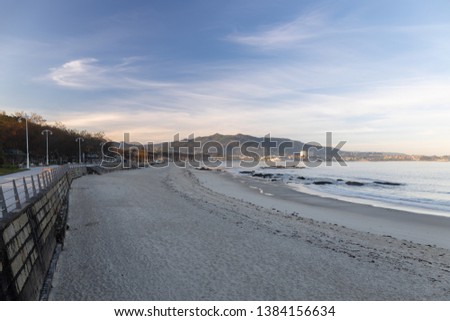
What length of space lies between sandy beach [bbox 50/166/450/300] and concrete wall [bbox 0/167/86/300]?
564 mm

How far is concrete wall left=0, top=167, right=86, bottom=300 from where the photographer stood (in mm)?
6582

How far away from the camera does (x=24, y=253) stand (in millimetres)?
7852

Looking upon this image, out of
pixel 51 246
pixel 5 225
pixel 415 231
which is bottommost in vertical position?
pixel 415 231

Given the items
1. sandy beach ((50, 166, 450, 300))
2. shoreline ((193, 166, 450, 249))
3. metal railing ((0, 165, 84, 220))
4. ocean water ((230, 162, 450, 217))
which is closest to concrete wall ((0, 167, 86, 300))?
metal railing ((0, 165, 84, 220))

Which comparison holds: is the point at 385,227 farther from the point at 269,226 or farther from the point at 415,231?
the point at 269,226

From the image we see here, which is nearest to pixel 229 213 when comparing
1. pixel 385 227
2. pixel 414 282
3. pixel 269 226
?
pixel 269 226

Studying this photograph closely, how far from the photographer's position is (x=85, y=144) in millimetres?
96625

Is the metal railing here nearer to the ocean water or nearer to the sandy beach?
the sandy beach

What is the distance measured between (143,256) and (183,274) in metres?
2.06

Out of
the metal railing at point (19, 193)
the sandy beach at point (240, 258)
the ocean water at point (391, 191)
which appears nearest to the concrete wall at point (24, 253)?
the metal railing at point (19, 193)

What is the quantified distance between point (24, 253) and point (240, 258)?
5699 mm

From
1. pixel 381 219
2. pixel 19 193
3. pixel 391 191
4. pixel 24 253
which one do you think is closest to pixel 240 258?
pixel 24 253

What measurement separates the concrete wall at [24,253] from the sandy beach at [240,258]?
0.56m

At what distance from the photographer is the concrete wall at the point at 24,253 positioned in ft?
A: 21.6
